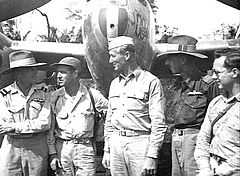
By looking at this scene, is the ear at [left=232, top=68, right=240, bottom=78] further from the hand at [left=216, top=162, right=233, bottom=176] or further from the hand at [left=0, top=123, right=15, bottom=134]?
the hand at [left=0, top=123, right=15, bottom=134]

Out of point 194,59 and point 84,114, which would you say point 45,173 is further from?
point 194,59

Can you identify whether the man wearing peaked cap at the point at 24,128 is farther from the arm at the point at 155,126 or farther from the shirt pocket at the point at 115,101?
the arm at the point at 155,126

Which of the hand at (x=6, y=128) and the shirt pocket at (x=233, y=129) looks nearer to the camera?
the shirt pocket at (x=233, y=129)

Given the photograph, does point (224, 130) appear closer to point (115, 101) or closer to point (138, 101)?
point (138, 101)

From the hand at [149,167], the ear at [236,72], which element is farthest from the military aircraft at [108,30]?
the ear at [236,72]

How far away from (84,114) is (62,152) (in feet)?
1.68

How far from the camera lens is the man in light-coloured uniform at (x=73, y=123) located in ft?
17.2

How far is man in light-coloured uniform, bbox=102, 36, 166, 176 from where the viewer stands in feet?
14.8

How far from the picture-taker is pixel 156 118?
4.51m

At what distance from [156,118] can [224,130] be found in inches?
41.3

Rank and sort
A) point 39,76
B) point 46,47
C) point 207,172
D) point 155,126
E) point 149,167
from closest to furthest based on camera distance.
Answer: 1. point 207,172
2. point 149,167
3. point 155,126
4. point 39,76
5. point 46,47

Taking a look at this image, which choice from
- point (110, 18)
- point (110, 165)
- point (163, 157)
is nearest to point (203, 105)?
point (110, 165)

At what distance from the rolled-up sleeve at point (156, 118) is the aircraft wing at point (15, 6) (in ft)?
5.43

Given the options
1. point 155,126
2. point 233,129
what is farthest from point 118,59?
point 233,129
